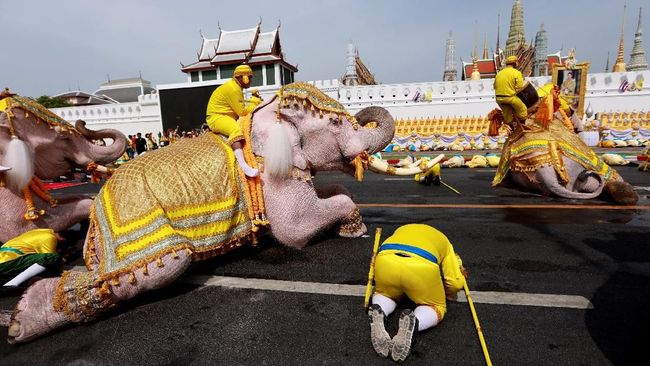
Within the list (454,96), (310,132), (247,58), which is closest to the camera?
(310,132)

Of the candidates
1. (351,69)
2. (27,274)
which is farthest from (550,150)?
(351,69)

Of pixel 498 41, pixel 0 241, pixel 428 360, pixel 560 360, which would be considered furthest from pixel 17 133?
pixel 498 41

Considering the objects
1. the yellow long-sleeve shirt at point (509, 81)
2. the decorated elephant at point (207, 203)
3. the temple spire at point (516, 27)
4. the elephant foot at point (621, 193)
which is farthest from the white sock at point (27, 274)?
the temple spire at point (516, 27)

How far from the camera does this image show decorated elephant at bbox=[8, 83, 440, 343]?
2100 millimetres

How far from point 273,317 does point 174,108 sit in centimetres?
1827

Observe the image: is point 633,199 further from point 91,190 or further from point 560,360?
point 91,190

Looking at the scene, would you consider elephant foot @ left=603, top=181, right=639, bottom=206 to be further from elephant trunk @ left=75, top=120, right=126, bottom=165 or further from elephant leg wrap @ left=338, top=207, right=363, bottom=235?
elephant trunk @ left=75, top=120, right=126, bottom=165

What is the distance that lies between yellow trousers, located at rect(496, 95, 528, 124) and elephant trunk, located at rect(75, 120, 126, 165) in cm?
475

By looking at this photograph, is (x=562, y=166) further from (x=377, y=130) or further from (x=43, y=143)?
(x=43, y=143)

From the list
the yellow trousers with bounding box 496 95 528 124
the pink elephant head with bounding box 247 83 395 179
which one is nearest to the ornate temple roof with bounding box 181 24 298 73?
the yellow trousers with bounding box 496 95 528 124

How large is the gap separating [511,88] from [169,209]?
4550mm

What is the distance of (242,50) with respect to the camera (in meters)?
25.4

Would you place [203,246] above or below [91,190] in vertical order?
above

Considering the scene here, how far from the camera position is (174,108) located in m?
18.3
